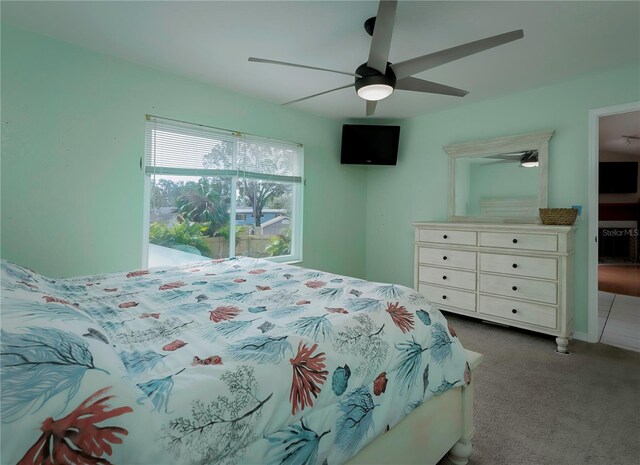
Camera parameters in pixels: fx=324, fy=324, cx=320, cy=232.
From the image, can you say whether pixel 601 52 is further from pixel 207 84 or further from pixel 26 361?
pixel 26 361

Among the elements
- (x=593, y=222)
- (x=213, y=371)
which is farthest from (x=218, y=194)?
(x=593, y=222)

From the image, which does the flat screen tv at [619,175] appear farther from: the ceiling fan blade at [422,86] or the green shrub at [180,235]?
the green shrub at [180,235]

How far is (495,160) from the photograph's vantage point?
352cm

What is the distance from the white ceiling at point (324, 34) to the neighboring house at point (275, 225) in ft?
4.86

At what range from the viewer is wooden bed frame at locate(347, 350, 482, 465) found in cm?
113

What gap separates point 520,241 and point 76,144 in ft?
12.4

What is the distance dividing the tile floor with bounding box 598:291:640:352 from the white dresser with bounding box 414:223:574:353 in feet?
1.62

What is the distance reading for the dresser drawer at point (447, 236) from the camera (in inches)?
128

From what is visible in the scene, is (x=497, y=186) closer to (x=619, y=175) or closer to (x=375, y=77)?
(x=375, y=77)

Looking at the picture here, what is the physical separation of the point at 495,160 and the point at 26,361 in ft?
13.0

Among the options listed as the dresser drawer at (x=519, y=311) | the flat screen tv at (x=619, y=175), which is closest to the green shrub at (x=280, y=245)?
the dresser drawer at (x=519, y=311)

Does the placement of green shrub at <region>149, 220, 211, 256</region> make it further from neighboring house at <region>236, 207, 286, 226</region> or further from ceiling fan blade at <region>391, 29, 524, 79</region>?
ceiling fan blade at <region>391, 29, 524, 79</region>

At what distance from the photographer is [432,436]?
1330 millimetres

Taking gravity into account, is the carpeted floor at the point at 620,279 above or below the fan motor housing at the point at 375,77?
below
